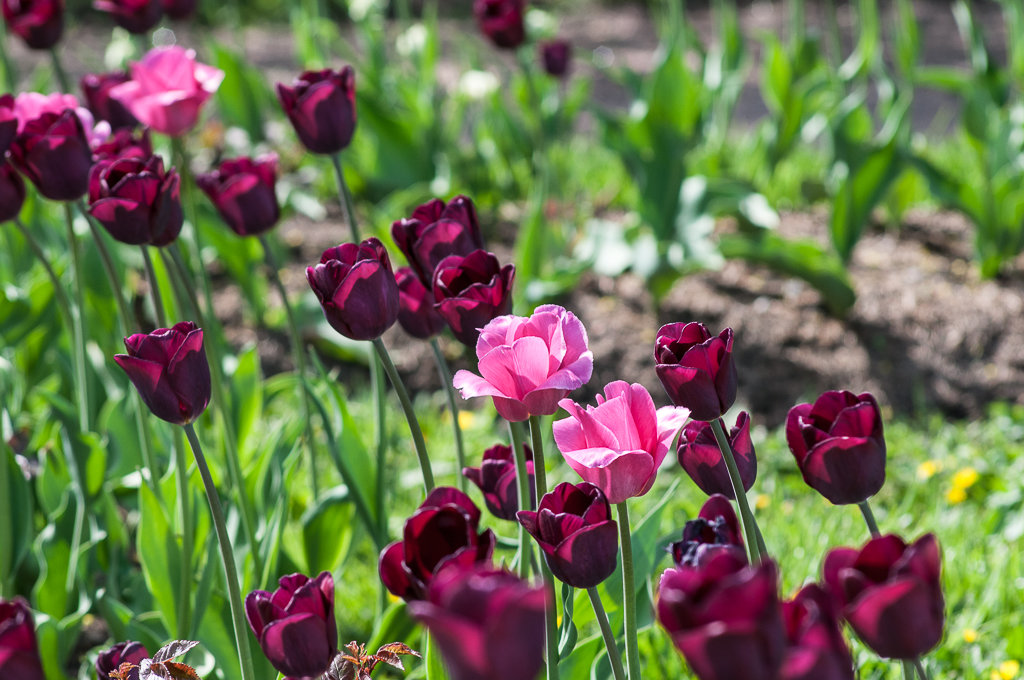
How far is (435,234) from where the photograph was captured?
1.06 m

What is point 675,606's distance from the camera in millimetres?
530

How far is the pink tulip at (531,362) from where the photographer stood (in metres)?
0.83

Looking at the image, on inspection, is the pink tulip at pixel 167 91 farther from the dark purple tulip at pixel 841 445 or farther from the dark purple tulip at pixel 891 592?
the dark purple tulip at pixel 891 592

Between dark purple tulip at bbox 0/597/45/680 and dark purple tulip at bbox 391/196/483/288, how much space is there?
0.55m

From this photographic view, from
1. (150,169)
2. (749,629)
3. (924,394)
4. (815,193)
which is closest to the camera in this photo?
(749,629)

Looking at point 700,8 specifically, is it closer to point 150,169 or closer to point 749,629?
point 150,169

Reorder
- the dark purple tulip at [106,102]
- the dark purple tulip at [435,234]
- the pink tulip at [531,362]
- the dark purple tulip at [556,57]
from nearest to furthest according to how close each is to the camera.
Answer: the pink tulip at [531,362] → the dark purple tulip at [435,234] → the dark purple tulip at [106,102] → the dark purple tulip at [556,57]

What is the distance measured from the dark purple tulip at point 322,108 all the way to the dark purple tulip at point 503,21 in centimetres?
133

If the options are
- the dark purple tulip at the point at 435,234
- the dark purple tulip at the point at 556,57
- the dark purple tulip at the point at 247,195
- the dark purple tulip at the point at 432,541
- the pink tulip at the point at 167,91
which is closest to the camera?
the dark purple tulip at the point at 432,541

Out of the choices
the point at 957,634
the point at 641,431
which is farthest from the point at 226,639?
the point at 957,634

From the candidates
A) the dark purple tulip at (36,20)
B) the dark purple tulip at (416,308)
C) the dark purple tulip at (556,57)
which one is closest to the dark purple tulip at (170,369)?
the dark purple tulip at (416,308)

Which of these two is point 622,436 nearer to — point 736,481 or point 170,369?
point 736,481

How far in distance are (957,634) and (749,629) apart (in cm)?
130

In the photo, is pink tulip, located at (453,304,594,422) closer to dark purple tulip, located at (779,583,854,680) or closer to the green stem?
the green stem
